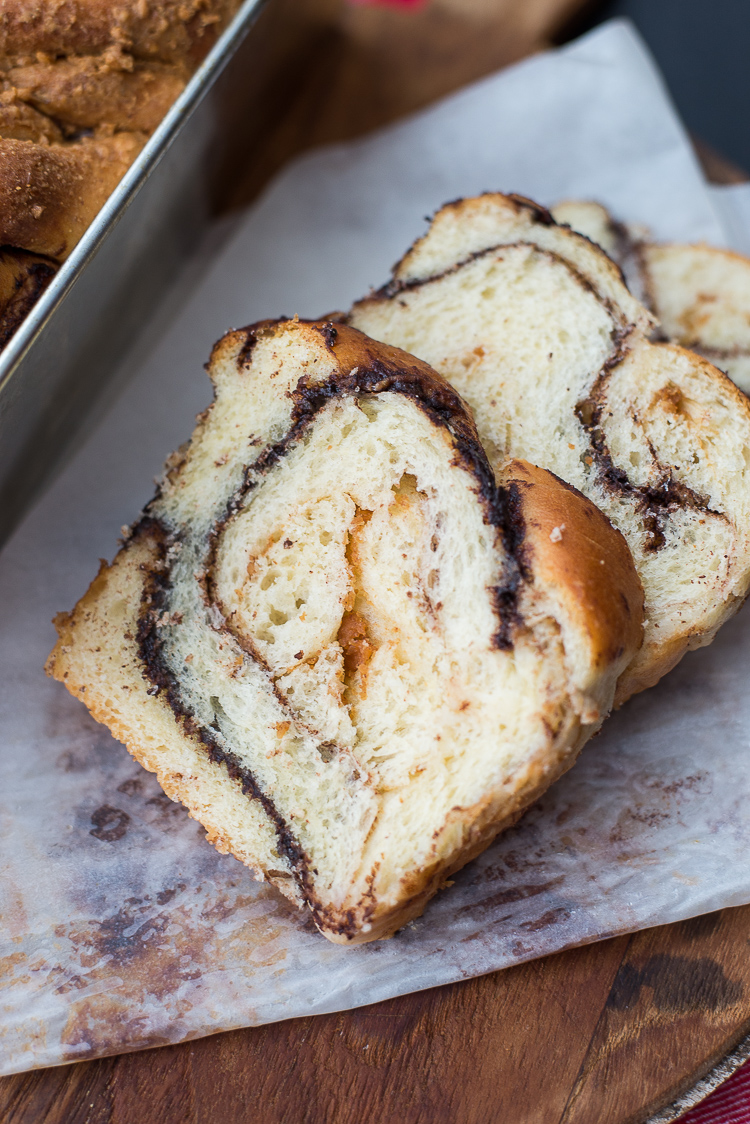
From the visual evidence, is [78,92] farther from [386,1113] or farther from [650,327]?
[386,1113]

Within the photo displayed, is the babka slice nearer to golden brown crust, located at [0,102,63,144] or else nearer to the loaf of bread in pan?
the loaf of bread in pan

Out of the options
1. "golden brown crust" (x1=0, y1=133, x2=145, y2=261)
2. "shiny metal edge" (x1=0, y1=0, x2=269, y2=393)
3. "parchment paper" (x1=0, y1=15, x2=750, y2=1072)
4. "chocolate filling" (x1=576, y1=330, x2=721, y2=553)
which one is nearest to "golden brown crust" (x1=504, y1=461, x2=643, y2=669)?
"chocolate filling" (x1=576, y1=330, x2=721, y2=553)

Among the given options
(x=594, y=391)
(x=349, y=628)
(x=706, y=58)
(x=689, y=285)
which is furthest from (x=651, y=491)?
(x=706, y=58)

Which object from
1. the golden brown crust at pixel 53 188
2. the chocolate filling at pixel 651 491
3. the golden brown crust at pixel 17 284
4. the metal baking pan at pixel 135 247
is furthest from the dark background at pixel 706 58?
the golden brown crust at pixel 17 284

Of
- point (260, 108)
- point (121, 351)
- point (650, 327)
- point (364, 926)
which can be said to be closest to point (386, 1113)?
point (364, 926)

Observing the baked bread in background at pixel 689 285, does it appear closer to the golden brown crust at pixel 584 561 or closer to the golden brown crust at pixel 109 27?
the golden brown crust at pixel 584 561

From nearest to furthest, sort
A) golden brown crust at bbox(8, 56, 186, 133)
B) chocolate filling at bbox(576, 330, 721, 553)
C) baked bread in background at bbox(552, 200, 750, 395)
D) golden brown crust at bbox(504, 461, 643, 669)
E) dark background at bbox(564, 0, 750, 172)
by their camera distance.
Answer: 1. golden brown crust at bbox(504, 461, 643, 669)
2. chocolate filling at bbox(576, 330, 721, 553)
3. golden brown crust at bbox(8, 56, 186, 133)
4. baked bread in background at bbox(552, 200, 750, 395)
5. dark background at bbox(564, 0, 750, 172)
